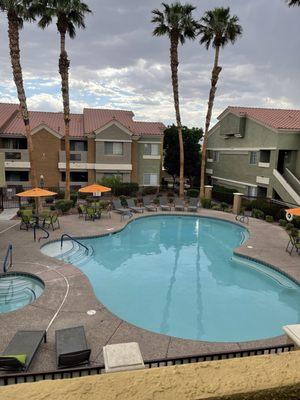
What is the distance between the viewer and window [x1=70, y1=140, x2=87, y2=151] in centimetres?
3747

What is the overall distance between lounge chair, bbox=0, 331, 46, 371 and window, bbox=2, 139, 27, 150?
31806mm

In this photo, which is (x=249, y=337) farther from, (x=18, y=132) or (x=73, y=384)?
(x=18, y=132)

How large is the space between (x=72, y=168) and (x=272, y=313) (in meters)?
28.9

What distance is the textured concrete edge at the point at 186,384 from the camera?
280 cm

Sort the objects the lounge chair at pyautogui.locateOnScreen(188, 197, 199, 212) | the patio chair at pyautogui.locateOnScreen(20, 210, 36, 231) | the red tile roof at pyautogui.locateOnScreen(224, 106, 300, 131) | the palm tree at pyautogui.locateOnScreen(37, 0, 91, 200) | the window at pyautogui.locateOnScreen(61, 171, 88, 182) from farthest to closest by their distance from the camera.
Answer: the window at pyautogui.locateOnScreen(61, 171, 88, 182), the red tile roof at pyautogui.locateOnScreen(224, 106, 300, 131), the lounge chair at pyautogui.locateOnScreen(188, 197, 199, 212), the palm tree at pyautogui.locateOnScreen(37, 0, 91, 200), the patio chair at pyautogui.locateOnScreen(20, 210, 36, 231)

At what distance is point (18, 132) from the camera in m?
34.4

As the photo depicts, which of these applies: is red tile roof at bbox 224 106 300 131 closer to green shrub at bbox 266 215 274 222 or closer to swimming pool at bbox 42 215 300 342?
green shrub at bbox 266 215 274 222

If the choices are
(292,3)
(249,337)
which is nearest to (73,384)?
(249,337)

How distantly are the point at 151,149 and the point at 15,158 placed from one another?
51.9 feet

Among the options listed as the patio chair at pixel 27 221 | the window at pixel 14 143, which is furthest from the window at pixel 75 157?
the patio chair at pixel 27 221

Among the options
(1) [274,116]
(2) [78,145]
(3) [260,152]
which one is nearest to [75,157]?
(2) [78,145]

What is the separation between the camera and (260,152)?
3241 centimetres

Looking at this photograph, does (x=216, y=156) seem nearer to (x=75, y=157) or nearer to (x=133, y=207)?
(x=133, y=207)

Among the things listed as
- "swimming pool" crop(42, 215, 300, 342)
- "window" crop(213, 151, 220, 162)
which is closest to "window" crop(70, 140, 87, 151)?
"window" crop(213, 151, 220, 162)
